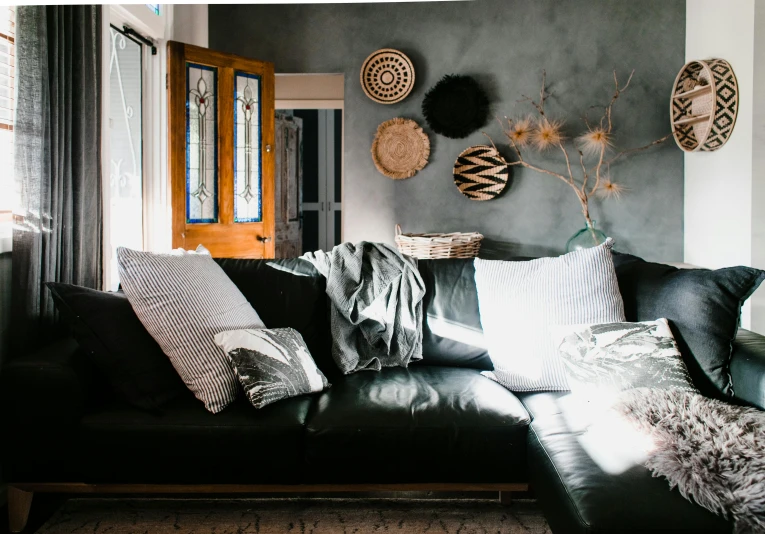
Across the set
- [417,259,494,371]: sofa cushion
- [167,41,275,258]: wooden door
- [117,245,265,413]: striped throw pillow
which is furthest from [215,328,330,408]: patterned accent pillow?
[167,41,275,258]: wooden door

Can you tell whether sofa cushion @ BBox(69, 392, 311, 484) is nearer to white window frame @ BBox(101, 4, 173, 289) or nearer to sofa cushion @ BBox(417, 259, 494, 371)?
sofa cushion @ BBox(417, 259, 494, 371)

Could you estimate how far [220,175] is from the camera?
4.33 meters

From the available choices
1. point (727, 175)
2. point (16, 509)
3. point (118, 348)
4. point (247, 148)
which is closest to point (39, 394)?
point (118, 348)

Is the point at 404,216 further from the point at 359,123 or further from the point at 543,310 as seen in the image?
the point at 543,310

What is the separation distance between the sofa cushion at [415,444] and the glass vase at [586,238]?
2.68 m

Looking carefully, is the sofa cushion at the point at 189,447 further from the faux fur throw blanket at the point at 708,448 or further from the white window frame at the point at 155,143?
the white window frame at the point at 155,143

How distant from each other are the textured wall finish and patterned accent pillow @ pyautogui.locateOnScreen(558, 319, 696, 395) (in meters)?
2.90

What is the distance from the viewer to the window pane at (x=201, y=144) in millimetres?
4191

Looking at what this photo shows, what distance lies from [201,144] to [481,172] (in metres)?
2.09

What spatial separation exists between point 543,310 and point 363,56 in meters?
3.29

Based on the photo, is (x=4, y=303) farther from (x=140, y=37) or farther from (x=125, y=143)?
(x=140, y=37)

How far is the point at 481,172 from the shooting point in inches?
198

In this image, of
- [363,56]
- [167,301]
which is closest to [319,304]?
[167,301]

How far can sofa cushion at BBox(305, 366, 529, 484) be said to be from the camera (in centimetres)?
203
